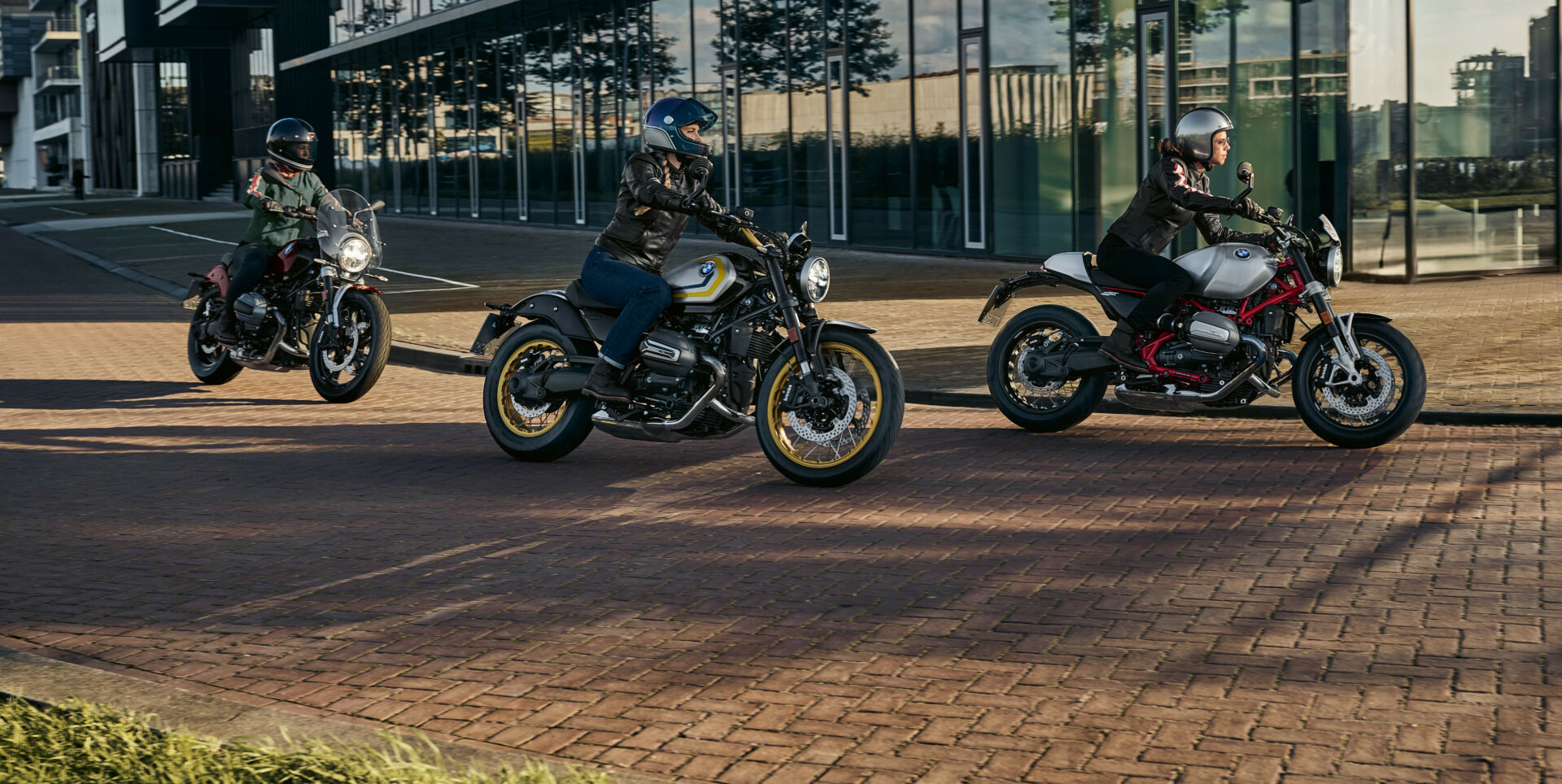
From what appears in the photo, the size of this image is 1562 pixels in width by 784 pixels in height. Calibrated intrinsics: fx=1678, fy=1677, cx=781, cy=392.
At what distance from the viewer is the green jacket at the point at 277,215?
11.2 meters

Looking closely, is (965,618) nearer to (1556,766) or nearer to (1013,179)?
(1556,766)

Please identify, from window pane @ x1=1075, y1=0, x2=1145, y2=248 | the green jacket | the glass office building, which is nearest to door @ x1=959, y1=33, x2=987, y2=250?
the glass office building

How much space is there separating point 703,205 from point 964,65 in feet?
49.0

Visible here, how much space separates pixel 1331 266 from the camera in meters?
8.38

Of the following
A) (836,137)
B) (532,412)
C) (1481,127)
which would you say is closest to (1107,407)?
(532,412)

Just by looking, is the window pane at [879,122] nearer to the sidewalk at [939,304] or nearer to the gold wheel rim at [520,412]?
the sidewalk at [939,304]

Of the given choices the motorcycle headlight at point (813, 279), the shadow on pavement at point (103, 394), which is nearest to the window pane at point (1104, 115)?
the shadow on pavement at point (103, 394)

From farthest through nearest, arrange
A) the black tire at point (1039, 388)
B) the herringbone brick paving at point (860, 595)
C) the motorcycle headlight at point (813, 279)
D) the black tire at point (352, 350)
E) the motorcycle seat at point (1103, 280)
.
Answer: the black tire at point (352, 350)
the black tire at point (1039, 388)
the motorcycle seat at point (1103, 280)
the motorcycle headlight at point (813, 279)
the herringbone brick paving at point (860, 595)

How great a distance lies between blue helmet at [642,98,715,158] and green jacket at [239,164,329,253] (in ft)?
13.6

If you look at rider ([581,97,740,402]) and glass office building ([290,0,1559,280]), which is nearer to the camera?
rider ([581,97,740,402])

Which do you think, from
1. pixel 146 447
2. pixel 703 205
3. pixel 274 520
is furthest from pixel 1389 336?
pixel 146 447

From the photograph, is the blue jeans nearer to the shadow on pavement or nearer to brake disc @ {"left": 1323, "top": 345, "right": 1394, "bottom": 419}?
brake disc @ {"left": 1323, "top": 345, "right": 1394, "bottom": 419}

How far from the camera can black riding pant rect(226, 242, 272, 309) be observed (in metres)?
11.1

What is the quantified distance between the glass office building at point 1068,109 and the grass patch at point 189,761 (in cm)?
1581
